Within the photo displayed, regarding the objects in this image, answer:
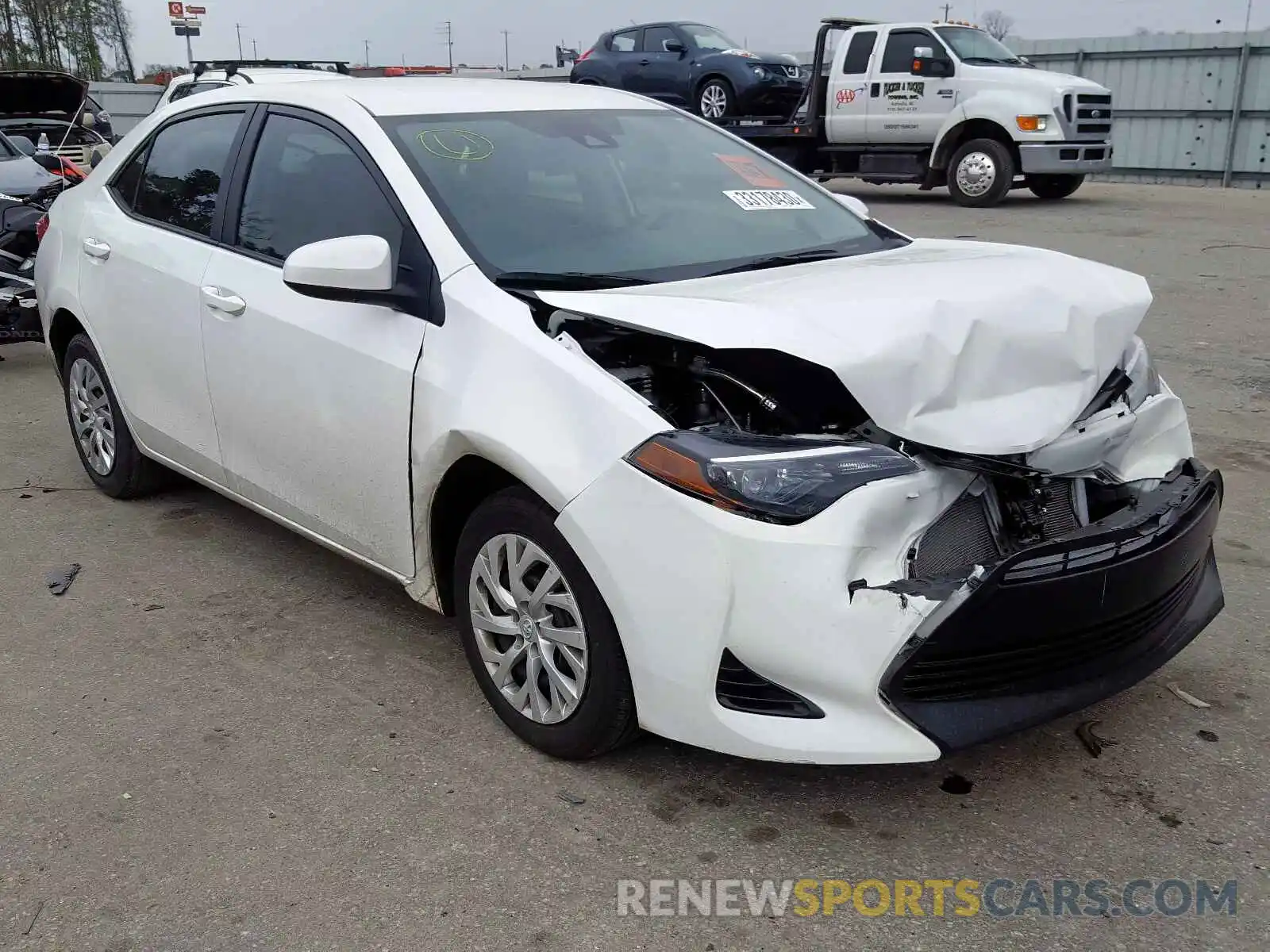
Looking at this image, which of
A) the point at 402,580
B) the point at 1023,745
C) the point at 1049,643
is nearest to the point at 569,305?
the point at 402,580

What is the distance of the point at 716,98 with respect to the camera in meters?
18.0

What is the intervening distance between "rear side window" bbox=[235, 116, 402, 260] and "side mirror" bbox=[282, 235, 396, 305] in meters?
0.19

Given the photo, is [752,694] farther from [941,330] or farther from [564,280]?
[564,280]

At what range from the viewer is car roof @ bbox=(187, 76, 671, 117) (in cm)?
382

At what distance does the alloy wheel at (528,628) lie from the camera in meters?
2.95

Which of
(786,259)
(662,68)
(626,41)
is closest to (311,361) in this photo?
(786,259)

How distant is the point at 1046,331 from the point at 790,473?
81cm

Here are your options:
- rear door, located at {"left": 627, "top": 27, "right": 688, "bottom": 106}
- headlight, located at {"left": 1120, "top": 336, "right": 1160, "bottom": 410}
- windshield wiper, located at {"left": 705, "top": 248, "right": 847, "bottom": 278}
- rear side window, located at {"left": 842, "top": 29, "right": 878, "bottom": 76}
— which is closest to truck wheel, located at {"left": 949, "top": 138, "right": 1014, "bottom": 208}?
rear side window, located at {"left": 842, "top": 29, "right": 878, "bottom": 76}

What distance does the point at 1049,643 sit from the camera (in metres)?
2.67

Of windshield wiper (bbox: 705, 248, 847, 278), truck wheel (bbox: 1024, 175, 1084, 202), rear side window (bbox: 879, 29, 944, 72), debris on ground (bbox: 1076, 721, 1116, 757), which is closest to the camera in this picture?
debris on ground (bbox: 1076, 721, 1116, 757)

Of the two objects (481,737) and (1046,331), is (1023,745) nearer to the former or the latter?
(1046,331)

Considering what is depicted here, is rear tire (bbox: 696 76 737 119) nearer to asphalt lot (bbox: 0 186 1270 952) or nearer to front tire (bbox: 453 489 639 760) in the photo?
asphalt lot (bbox: 0 186 1270 952)

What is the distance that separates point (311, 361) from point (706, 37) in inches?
634

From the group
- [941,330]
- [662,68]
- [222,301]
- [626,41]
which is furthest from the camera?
[626,41]
